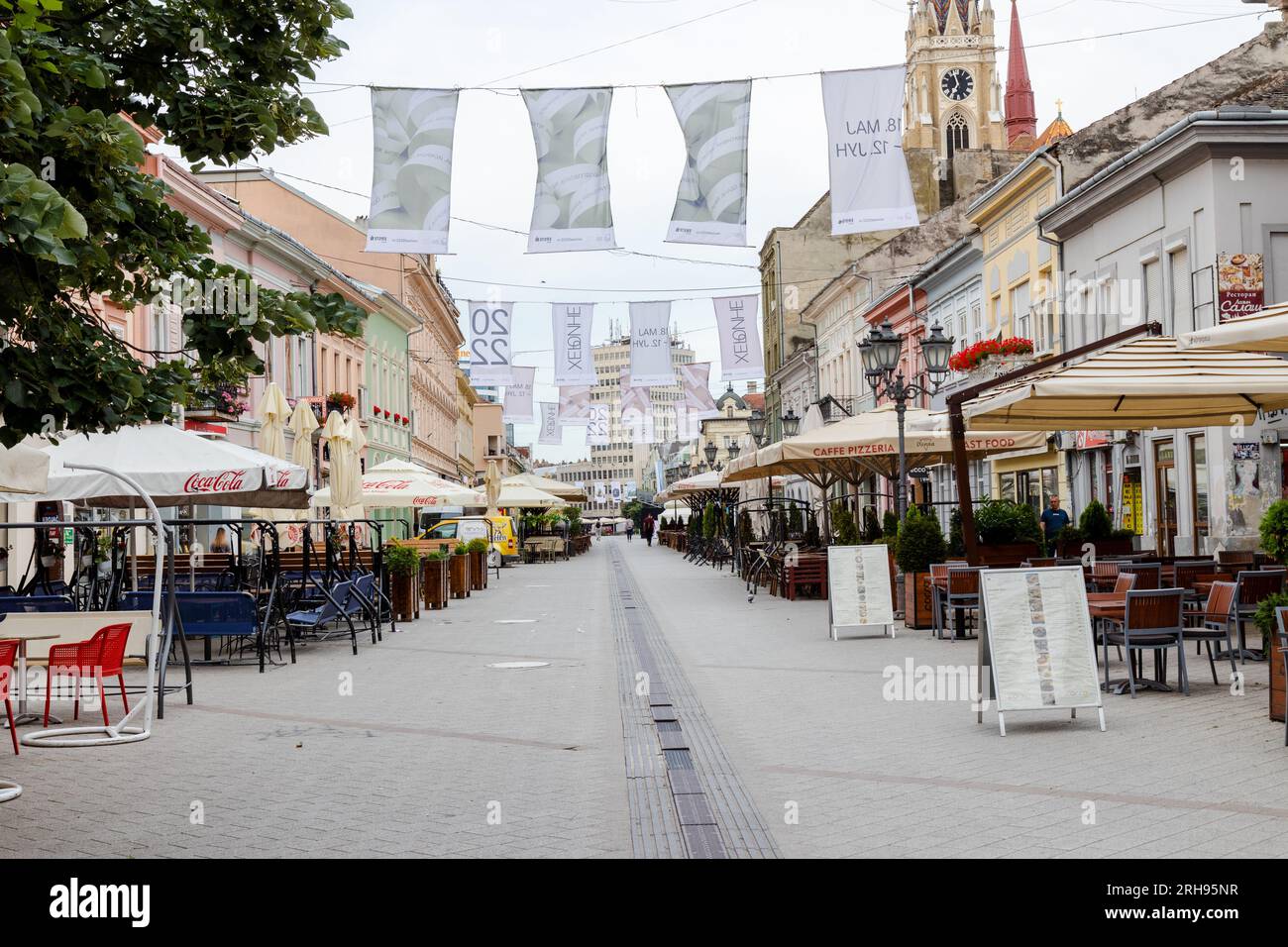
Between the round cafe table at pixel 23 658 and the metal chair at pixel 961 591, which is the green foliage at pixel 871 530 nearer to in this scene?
the metal chair at pixel 961 591

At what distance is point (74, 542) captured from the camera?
75.8 ft

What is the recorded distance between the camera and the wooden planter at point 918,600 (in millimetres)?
16906

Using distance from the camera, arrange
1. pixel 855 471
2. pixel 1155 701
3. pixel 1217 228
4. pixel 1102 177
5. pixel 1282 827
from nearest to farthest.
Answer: pixel 1282 827
pixel 1155 701
pixel 1217 228
pixel 855 471
pixel 1102 177

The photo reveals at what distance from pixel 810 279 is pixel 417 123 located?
51.2 m

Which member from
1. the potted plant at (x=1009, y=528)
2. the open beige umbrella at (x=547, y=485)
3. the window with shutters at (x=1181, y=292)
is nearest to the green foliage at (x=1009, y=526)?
the potted plant at (x=1009, y=528)

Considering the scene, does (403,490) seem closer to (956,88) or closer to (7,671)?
(7,671)

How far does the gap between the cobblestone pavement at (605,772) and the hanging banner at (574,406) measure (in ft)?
84.7

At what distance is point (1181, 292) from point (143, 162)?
68.7 ft

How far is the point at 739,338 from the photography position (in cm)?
2908

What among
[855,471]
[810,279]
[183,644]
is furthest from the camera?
[810,279]

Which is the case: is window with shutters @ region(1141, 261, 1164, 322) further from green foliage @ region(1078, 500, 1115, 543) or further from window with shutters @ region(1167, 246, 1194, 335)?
green foliage @ region(1078, 500, 1115, 543)

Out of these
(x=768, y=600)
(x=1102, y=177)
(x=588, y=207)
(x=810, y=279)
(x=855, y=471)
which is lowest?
(x=768, y=600)
